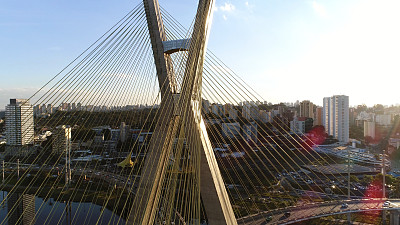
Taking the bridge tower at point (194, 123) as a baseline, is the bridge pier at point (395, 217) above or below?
below

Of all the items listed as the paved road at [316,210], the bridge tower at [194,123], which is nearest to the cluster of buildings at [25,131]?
the bridge tower at [194,123]

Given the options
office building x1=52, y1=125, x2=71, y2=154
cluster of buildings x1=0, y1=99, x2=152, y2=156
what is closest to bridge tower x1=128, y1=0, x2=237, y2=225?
cluster of buildings x1=0, y1=99, x2=152, y2=156

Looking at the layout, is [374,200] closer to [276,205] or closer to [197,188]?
[276,205]

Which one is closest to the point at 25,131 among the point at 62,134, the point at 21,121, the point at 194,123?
the point at 21,121

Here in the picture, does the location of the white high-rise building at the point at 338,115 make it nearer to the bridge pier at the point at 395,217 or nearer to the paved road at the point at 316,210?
the paved road at the point at 316,210

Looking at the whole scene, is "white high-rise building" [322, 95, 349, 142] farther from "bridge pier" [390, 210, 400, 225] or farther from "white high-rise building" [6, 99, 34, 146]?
"white high-rise building" [6, 99, 34, 146]

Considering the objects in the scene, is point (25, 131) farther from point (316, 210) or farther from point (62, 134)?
point (316, 210)
